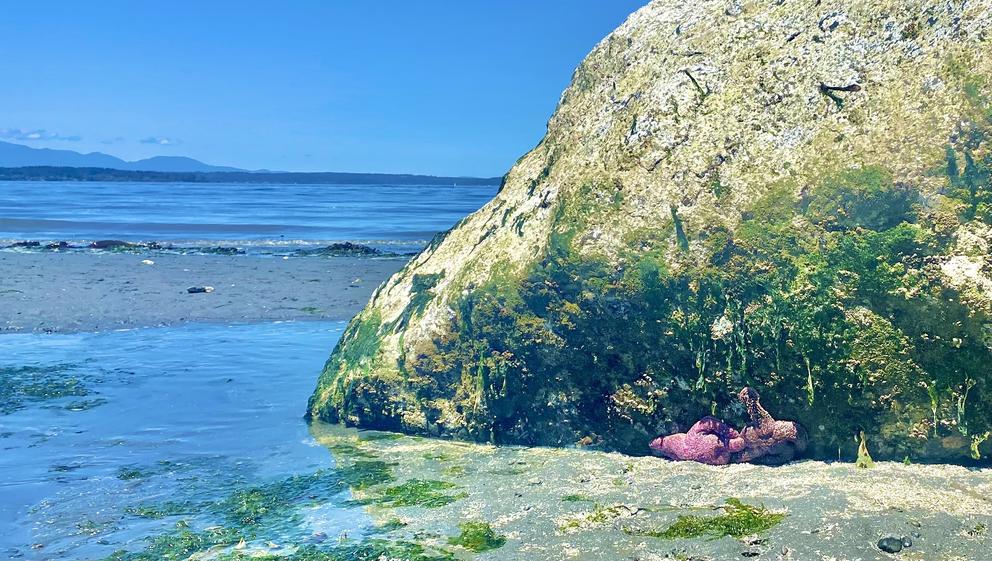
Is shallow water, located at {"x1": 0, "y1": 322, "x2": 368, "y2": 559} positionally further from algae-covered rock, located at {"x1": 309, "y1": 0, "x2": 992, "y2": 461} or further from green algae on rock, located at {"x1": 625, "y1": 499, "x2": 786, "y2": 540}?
green algae on rock, located at {"x1": 625, "y1": 499, "x2": 786, "y2": 540}

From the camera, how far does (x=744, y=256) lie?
220 inches

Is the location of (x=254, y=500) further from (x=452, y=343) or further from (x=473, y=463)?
(x=452, y=343)

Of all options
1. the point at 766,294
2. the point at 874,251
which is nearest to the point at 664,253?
the point at 766,294

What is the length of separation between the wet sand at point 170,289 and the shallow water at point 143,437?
2199 millimetres

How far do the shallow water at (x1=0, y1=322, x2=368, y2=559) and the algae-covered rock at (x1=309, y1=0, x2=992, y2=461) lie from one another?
1.13 m

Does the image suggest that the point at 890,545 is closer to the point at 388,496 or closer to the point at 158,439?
the point at 388,496

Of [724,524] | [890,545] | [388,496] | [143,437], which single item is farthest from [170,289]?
[890,545]

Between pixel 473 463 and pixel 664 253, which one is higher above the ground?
pixel 664 253

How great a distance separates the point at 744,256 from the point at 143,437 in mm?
4734

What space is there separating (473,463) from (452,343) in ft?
3.43

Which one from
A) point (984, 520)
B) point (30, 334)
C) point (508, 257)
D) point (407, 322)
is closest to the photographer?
point (984, 520)

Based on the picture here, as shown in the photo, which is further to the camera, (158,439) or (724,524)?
(158,439)

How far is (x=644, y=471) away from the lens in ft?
18.2

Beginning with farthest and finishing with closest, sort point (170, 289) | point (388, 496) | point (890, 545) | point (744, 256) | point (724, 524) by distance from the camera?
point (170, 289) → point (744, 256) → point (388, 496) → point (724, 524) → point (890, 545)
